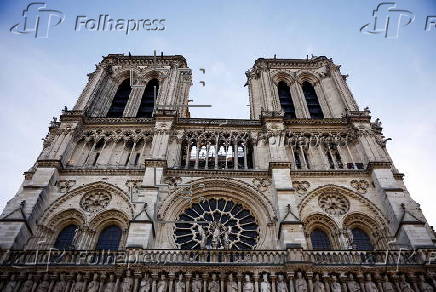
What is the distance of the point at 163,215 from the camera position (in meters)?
16.7

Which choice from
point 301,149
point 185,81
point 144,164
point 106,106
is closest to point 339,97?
point 301,149

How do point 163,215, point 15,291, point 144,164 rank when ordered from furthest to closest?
1. point 144,164
2. point 163,215
3. point 15,291

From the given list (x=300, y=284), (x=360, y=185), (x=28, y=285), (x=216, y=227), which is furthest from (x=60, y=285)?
(x=360, y=185)

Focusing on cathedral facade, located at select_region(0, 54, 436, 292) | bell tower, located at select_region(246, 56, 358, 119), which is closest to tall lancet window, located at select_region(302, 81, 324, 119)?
bell tower, located at select_region(246, 56, 358, 119)

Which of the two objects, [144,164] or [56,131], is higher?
[56,131]

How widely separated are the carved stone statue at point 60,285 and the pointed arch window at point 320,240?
383 inches

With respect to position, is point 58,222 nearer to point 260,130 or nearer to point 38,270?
point 38,270

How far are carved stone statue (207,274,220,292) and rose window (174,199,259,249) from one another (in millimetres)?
2224

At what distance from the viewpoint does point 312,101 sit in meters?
25.5

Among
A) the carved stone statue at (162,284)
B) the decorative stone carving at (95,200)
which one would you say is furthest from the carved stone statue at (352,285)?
the decorative stone carving at (95,200)

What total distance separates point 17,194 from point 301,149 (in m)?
13.8

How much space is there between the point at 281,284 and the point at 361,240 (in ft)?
17.8

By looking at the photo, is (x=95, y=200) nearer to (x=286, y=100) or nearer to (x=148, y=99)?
(x=148, y=99)

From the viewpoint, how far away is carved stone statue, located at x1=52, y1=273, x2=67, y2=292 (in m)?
12.9
